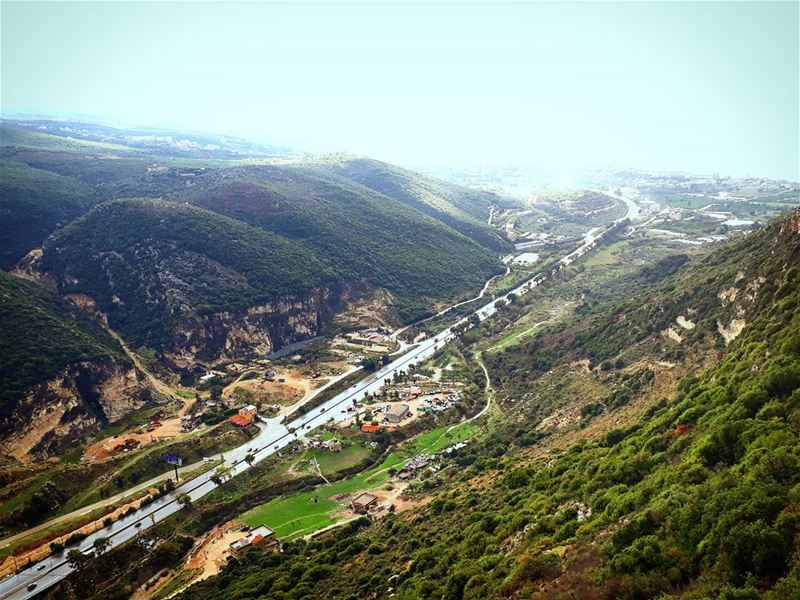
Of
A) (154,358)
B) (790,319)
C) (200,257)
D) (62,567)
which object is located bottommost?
(62,567)

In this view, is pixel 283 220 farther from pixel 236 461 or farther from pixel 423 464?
pixel 423 464

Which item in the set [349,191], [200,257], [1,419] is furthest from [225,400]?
[349,191]

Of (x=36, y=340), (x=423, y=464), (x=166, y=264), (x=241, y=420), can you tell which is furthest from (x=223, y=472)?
(x=166, y=264)

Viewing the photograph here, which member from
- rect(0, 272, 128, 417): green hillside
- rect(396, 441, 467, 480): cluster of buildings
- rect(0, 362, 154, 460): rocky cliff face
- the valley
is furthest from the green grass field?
rect(0, 272, 128, 417): green hillside

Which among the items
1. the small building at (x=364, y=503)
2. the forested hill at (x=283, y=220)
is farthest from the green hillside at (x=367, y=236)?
the small building at (x=364, y=503)

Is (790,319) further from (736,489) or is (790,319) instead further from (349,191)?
(349,191)

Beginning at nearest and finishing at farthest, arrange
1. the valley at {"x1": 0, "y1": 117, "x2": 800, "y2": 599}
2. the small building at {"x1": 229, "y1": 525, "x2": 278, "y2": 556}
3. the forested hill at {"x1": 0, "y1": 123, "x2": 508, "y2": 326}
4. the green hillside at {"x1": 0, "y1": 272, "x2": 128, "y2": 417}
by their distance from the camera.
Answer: the valley at {"x1": 0, "y1": 117, "x2": 800, "y2": 599} < the small building at {"x1": 229, "y1": 525, "x2": 278, "y2": 556} < the green hillside at {"x1": 0, "y1": 272, "x2": 128, "y2": 417} < the forested hill at {"x1": 0, "y1": 123, "x2": 508, "y2": 326}

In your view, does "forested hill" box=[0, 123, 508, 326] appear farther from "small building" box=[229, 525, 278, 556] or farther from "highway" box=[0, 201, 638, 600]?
"small building" box=[229, 525, 278, 556]
